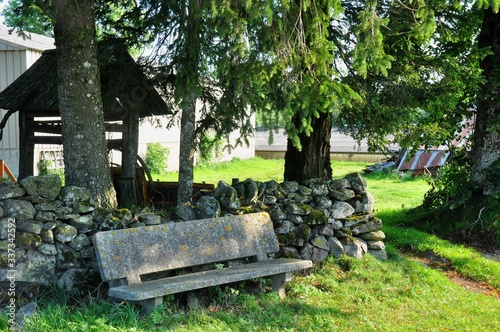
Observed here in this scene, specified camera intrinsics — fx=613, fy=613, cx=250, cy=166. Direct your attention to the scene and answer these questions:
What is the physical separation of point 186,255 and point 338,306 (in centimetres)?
180

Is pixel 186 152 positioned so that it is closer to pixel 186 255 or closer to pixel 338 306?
pixel 186 255

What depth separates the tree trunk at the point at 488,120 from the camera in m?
10.6

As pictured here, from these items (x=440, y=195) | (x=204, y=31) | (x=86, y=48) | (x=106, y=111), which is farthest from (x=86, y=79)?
(x=440, y=195)

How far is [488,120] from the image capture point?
10.6 metres

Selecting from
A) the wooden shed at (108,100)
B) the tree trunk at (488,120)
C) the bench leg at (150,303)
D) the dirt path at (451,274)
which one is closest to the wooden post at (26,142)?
the wooden shed at (108,100)

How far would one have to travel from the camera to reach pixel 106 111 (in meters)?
9.44

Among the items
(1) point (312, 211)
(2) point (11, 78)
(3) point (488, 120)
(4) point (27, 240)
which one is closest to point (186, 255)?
(4) point (27, 240)

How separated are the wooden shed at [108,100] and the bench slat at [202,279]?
3.46 meters

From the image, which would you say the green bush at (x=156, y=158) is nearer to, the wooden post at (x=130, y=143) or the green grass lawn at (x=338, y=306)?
the wooden post at (x=130, y=143)

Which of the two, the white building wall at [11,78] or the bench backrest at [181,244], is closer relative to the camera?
the bench backrest at [181,244]

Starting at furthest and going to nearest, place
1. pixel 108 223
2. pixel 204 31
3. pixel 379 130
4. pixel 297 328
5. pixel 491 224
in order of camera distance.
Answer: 1. pixel 491 224
2. pixel 379 130
3. pixel 204 31
4. pixel 108 223
5. pixel 297 328

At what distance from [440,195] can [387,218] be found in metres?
1.16

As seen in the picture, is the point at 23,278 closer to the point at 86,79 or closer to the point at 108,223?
the point at 108,223

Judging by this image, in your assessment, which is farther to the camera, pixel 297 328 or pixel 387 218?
pixel 387 218
